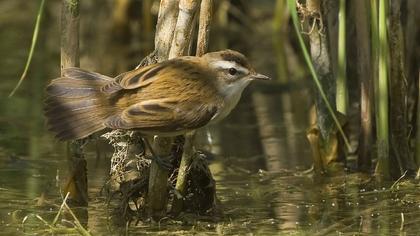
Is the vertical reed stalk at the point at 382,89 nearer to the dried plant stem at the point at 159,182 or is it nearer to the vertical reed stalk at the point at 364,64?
the vertical reed stalk at the point at 364,64

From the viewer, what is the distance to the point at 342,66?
6.23 m

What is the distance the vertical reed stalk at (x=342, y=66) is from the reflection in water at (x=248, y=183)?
17.8 inches

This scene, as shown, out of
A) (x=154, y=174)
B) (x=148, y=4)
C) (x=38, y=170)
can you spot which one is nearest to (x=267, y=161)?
(x=38, y=170)

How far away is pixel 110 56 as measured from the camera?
10.8 metres

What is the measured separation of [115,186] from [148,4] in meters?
5.31

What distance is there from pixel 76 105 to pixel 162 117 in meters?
0.49

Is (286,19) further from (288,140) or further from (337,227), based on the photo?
(337,227)

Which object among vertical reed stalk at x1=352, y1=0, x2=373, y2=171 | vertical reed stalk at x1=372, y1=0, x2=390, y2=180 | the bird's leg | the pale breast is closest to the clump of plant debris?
the bird's leg

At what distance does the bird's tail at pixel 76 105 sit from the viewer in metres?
5.20

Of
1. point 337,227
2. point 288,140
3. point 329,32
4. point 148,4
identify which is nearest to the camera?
point 337,227

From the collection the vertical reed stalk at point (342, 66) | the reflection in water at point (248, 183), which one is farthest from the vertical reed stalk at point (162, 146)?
the vertical reed stalk at point (342, 66)

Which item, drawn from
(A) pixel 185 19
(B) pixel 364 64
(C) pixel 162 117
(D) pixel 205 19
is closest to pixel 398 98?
(B) pixel 364 64

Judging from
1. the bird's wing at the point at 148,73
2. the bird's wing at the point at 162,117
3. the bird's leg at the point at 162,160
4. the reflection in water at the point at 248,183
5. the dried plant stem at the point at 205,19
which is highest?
the dried plant stem at the point at 205,19

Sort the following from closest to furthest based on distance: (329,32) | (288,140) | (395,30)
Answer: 1. (395,30)
2. (329,32)
3. (288,140)
